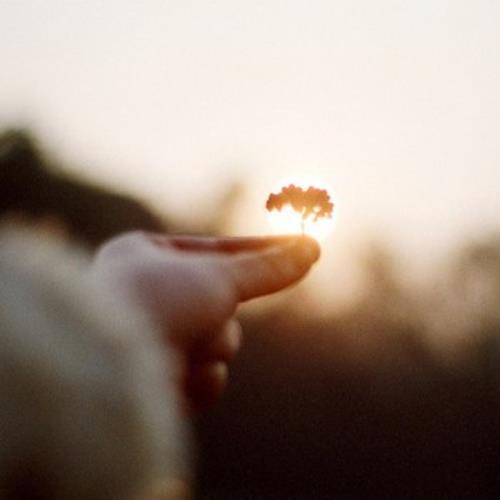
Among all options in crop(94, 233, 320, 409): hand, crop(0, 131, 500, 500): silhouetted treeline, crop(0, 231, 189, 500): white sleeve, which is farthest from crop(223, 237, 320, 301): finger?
crop(0, 131, 500, 500): silhouetted treeline

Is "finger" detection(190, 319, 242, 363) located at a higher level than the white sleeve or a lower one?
higher

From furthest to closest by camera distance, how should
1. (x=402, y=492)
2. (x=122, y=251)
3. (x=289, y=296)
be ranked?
(x=289, y=296) < (x=402, y=492) < (x=122, y=251)

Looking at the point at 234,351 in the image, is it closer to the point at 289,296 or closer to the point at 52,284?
the point at 52,284

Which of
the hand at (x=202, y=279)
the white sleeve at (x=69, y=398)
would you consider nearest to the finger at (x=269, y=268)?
the hand at (x=202, y=279)

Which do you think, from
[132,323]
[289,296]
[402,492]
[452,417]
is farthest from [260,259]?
[289,296]

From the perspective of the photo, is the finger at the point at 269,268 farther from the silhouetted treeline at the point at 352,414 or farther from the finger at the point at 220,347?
the silhouetted treeline at the point at 352,414

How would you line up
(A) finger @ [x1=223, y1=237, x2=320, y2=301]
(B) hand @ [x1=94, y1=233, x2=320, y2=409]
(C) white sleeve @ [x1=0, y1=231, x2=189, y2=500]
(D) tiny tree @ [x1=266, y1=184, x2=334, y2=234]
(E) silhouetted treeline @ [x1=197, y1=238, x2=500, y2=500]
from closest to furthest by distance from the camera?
(C) white sleeve @ [x1=0, y1=231, x2=189, y2=500] → (B) hand @ [x1=94, y1=233, x2=320, y2=409] → (A) finger @ [x1=223, y1=237, x2=320, y2=301] → (D) tiny tree @ [x1=266, y1=184, x2=334, y2=234] → (E) silhouetted treeline @ [x1=197, y1=238, x2=500, y2=500]

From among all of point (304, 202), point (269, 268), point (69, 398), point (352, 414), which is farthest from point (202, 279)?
point (352, 414)

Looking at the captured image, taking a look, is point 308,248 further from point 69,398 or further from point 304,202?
point 69,398

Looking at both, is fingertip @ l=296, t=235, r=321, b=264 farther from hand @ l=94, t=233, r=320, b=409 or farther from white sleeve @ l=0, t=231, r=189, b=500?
white sleeve @ l=0, t=231, r=189, b=500
